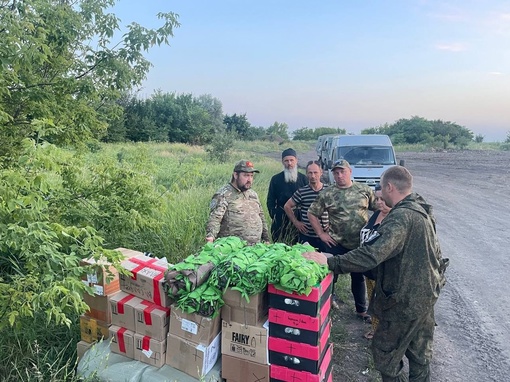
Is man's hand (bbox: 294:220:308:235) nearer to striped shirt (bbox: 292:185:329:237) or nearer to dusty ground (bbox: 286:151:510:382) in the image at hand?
striped shirt (bbox: 292:185:329:237)

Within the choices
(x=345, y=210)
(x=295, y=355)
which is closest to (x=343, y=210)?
(x=345, y=210)

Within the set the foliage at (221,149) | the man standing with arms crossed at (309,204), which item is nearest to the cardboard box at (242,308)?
the man standing with arms crossed at (309,204)

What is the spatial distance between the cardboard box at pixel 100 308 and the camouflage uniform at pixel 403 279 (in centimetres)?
179

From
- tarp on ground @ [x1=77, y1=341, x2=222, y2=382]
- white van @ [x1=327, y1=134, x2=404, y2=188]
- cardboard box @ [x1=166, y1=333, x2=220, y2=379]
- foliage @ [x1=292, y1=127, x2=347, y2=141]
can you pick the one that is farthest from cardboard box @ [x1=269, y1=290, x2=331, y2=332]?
foliage @ [x1=292, y1=127, x2=347, y2=141]

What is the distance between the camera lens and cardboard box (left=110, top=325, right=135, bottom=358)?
9.54 feet

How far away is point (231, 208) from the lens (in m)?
4.21

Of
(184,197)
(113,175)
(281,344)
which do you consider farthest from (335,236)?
(184,197)

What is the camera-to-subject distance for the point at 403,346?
2.98 meters

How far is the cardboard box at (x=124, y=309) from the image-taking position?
2918 mm

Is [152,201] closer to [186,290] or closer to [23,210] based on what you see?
[186,290]

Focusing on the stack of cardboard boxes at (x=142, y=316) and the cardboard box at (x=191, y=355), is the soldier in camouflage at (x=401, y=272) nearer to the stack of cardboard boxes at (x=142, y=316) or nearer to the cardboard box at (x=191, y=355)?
the cardboard box at (x=191, y=355)

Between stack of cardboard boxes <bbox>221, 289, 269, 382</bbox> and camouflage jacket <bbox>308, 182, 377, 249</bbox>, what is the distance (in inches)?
71.4

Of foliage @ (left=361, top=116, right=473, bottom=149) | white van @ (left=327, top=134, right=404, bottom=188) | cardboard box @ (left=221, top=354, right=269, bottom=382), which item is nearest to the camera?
cardboard box @ (left=221, top=354, right=269, bottom=382)

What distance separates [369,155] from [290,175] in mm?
8110
